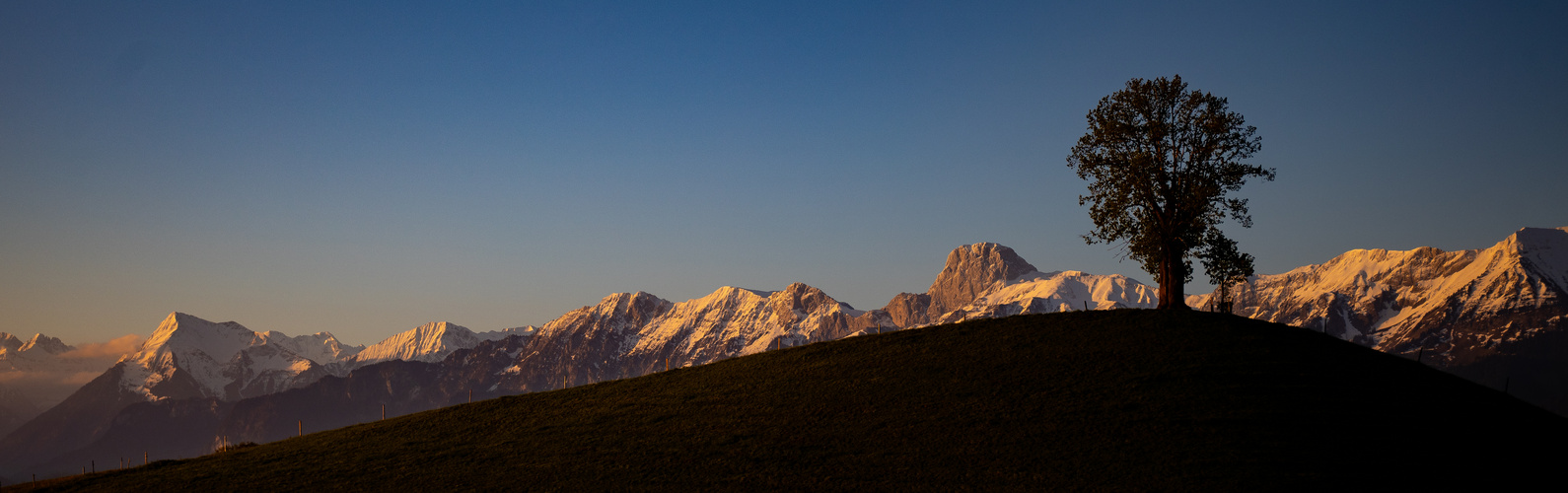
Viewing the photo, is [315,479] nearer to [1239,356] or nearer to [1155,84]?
[1239,356]

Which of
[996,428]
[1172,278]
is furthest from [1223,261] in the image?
[996,428]

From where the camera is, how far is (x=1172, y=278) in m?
79.6

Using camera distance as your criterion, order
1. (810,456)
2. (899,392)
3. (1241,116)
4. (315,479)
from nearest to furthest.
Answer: (810,456)
(315,479)
(899,392)
(1241,116)

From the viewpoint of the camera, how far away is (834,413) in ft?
213

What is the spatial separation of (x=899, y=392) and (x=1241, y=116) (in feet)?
122

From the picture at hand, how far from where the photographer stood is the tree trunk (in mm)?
78688

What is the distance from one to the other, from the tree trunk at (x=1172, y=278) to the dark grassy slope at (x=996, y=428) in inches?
76.6

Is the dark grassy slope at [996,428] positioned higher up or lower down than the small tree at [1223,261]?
lower down

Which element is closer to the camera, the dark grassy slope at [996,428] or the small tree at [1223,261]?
the dark grassy slope at [996,428]

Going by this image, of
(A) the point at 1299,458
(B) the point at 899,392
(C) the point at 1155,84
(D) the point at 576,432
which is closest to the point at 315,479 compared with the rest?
(D) the point at 576,432

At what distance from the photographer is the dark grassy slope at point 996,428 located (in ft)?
167

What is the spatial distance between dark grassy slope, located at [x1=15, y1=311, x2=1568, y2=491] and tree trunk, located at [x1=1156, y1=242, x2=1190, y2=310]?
1.94m

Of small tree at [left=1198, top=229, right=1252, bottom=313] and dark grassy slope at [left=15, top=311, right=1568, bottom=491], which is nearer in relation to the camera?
dark grassy slope at [left=15, top=311, right=1568, bottom=491]

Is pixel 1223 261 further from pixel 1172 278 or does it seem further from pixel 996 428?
pixel 996 428
